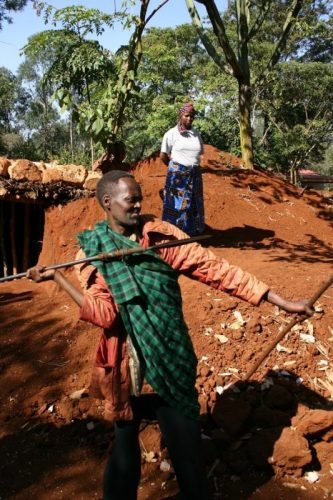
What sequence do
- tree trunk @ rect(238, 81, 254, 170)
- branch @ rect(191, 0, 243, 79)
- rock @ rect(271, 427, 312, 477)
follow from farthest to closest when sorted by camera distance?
tree trunk @ rect(238, 81, 254, 170)
branch @ rect(191, 0, 243, 79)
rock @ rect(271, 427, 312, 477)

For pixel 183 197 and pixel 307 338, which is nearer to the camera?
pixel 307 338

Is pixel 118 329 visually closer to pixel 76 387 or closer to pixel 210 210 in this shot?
pixel 76 387

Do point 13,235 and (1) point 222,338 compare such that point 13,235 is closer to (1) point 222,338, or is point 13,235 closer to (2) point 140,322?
(1) point 222,338

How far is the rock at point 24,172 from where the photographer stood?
5.94 metres

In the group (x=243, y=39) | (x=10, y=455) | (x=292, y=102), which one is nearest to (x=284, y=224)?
(x=243, y=39)

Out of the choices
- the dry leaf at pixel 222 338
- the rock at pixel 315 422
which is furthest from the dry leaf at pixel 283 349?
the rock at pixel 315 422

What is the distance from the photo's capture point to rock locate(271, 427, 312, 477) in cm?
295

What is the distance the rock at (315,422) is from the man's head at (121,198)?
5.88 ft

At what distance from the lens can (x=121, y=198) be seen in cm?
218

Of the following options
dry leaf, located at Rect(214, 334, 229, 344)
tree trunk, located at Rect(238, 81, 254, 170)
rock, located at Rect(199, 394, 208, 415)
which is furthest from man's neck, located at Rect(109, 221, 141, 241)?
tree trunk, located at Rect(238, 81, 254, 170)

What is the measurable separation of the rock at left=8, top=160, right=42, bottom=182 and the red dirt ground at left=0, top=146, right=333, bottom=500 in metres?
0.51

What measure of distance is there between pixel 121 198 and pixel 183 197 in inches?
162

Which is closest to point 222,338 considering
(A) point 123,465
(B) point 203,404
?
(B) point 203,404

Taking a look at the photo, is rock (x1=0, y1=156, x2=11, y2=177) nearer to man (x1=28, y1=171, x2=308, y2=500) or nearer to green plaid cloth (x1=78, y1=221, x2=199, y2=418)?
man (x1=28, y1=171, x2=308, y2=500)
